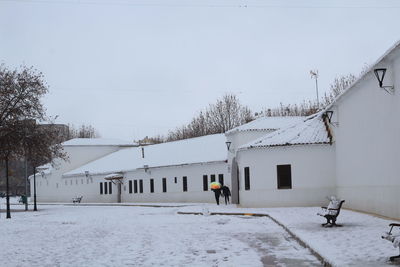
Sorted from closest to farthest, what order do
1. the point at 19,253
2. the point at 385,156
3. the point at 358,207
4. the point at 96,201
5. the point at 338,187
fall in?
1. the point at 19,253
2. the point at 385,156
3. the point at 358,207
4. the point at 338,187
5. the point at 96,201

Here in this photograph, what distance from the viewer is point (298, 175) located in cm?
3116

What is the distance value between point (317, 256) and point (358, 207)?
13.4 meters

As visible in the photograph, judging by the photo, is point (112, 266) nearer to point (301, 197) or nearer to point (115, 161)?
point (301, 197)

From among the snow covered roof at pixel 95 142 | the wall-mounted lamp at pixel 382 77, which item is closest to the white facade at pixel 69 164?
the snow covered roof at pixel 95 142

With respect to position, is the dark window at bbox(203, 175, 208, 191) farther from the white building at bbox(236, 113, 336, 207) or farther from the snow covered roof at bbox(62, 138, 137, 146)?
the snow covered roof at bbox(62, 138, 137, 146)

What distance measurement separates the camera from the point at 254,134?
3956 centimetres

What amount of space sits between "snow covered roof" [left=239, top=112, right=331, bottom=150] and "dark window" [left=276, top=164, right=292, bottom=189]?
51.4 inches

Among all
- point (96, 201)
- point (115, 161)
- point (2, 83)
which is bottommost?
point (96, 201)

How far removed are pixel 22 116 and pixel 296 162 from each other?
59.3 ft

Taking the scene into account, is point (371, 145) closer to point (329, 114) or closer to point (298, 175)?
point (329, 114)

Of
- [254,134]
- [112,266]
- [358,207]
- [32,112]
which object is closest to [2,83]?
[32,112]

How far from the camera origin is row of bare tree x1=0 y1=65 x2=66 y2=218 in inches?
1462

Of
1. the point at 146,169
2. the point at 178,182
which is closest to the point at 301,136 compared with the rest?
the point at 178,182

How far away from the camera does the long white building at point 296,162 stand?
20250 millimetres
